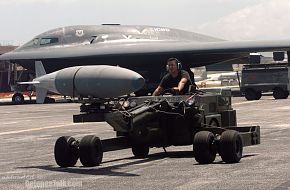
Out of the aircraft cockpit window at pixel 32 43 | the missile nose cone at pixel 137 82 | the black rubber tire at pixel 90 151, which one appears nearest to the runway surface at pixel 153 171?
the black rubber tire at pixel 90 151

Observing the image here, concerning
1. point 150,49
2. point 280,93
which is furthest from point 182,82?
point 150,49

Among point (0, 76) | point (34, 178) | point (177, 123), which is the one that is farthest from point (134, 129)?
point (0, 76)

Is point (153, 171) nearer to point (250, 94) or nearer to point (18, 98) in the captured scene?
point (250, 94)

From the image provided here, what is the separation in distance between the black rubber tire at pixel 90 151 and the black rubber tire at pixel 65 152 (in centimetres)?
33

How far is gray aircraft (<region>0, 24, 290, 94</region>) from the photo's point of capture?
4347cm

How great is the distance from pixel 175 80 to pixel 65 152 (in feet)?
9.72

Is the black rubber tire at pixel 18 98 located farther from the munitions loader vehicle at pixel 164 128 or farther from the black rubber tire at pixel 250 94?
the munitions loader vehicle at pixel 164 128

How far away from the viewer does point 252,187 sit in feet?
29.5

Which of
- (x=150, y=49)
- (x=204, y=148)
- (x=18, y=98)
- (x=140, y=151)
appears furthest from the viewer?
(x=18, y=98)

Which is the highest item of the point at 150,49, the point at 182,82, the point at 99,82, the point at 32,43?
the point at 32,43

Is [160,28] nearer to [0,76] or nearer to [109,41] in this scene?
[109,41]

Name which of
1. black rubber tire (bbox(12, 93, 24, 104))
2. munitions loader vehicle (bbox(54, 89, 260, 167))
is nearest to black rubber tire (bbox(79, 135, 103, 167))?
munitions loader vehicle (bbox(54, 89, 260, 167))

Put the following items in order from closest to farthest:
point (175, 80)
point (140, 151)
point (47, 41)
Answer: point (140, 151) → point (175, 80) → point (47, 41)

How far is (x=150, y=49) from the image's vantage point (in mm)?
44156
